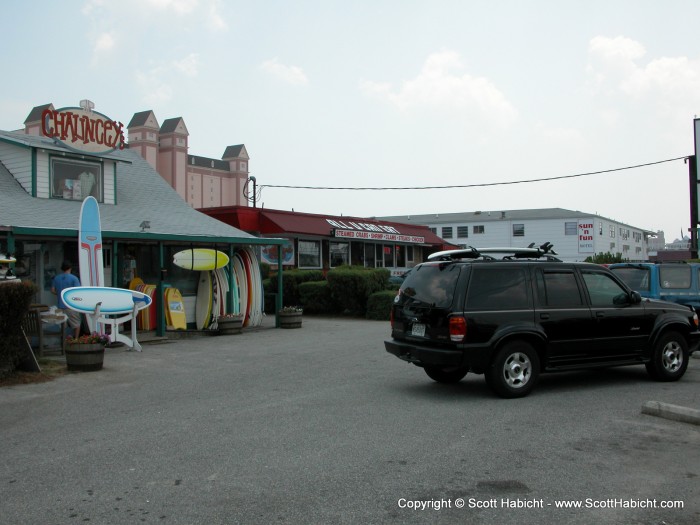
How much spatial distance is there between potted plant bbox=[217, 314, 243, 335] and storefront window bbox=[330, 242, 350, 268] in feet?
41.9

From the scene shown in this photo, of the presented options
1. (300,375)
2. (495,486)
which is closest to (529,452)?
(495,486)

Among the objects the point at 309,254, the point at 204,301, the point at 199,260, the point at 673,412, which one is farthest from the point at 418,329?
the point at 309,254

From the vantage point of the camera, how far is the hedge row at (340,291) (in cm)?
2192

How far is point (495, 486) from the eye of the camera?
16.9 ft

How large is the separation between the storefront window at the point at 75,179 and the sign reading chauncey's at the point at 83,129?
0.49 metres

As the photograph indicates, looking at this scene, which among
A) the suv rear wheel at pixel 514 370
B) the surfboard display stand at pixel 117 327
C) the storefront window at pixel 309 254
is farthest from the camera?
the storefront window at pixel 309 254

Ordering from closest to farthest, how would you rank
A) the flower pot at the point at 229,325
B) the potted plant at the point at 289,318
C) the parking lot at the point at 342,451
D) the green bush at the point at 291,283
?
the parking lot at the point at 342,451 < the flower pot at the point at 229,325 < the potted plant at the point at 289,318 < the green bush at the point at 291,283

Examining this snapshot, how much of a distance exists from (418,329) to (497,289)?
1.18 m

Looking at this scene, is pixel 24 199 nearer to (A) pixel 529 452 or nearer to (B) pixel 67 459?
(B) pixel 67 459

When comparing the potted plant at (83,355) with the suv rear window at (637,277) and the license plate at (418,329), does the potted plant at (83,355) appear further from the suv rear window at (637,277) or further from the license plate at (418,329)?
the suv rear window at (637,277)

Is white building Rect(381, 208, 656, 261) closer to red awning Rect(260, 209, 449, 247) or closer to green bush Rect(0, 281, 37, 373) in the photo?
red awning Rect(260, 209, 449, 247)

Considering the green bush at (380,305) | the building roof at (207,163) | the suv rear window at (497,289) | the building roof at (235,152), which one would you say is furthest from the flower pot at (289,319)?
the building roof at (235,152)

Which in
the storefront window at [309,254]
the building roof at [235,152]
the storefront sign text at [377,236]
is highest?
the building roof at [235,152]

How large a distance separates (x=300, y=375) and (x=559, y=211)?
188 ft
